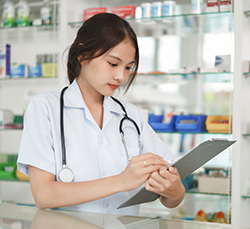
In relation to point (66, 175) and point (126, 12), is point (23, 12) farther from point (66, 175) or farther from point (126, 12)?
point (66, 175)

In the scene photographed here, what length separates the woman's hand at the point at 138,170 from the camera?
4.09ft

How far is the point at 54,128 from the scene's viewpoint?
4.83 feet

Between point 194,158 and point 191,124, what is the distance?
6.01 feet

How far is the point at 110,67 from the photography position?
151 centimetres

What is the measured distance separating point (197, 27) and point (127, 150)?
2072mm

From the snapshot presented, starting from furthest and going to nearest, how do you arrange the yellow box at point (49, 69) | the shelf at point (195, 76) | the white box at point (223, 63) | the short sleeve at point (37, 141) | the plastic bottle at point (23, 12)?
the plastic bottle at point (23, 12) < the yellow box at point (49, 69) < the shelf at point (195, 76) < the white box at point (223, 63) < the short sleeve at point (37, 141)

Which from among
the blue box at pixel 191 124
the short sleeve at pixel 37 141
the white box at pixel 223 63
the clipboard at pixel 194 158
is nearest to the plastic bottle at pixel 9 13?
the blue box at pixel 191 124

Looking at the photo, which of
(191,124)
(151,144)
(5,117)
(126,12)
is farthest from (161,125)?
(5,117)

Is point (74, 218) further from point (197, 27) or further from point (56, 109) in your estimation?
point (197, 27)

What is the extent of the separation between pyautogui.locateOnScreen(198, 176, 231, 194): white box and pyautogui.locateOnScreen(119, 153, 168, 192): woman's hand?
173cm

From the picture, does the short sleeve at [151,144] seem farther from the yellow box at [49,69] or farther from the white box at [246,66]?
the yellow box at [49,69]

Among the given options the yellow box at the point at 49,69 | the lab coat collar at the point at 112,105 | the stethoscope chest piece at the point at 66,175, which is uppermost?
the yellow box at the point at 49,69

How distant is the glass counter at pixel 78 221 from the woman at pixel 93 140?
0.15 m

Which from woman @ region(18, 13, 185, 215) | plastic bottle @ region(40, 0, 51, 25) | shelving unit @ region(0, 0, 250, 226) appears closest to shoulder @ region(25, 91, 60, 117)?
woman @ region(18, 13, 185, 215)
